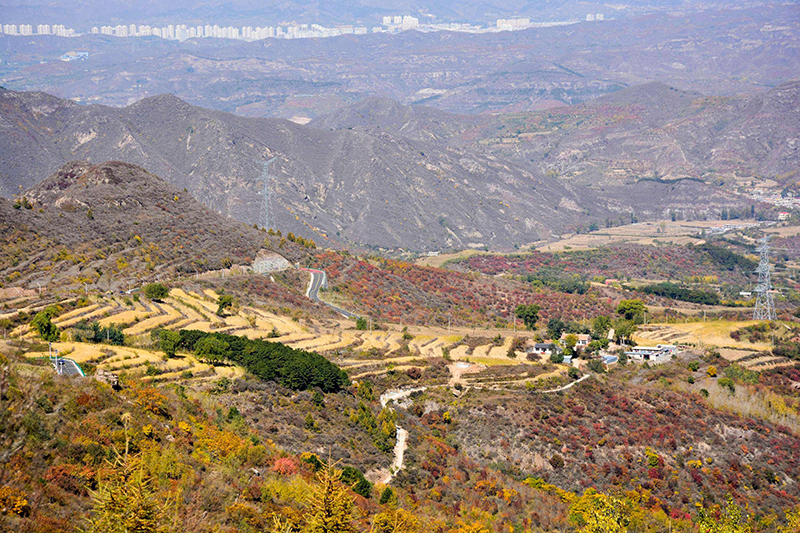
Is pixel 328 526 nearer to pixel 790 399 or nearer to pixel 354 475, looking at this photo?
pixel 354 475

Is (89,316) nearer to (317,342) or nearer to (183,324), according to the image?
(183,324)

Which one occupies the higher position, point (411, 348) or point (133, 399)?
point (133, 399)

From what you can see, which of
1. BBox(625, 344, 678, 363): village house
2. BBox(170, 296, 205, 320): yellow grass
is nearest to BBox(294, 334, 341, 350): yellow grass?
BBox(170, 296, 205, 320): yellow grass

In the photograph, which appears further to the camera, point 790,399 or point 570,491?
point 790,399

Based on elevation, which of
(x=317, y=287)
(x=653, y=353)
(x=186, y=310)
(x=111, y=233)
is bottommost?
(x=653, y=353)

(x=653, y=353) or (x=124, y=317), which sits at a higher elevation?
(x=124, y=317)

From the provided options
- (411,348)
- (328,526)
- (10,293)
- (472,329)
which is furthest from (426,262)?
(328,526)

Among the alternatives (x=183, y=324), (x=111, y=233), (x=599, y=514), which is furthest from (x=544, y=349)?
(x=111, y=233)
